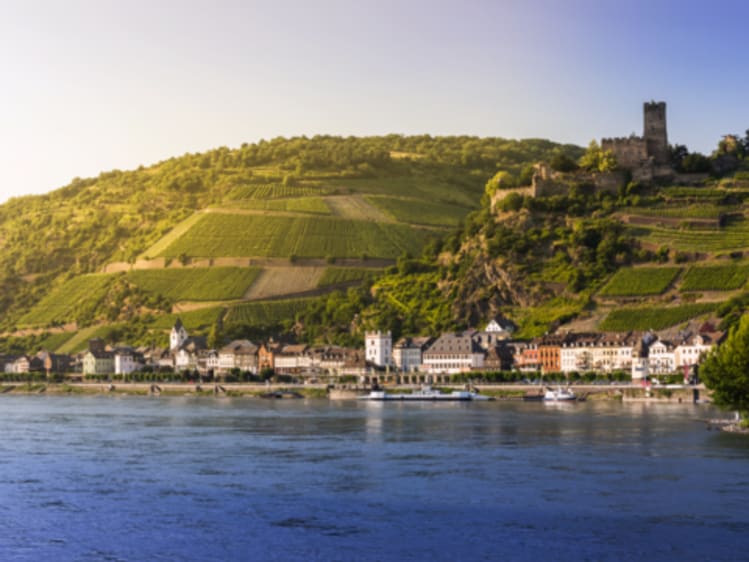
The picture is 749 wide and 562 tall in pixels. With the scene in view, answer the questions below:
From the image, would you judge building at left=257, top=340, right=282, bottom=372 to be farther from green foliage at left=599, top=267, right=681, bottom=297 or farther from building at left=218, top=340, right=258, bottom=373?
green foliage at left=599, top=267, right=681, bottom=297

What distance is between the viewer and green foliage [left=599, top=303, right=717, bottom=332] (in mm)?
91375

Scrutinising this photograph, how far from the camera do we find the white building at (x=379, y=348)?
107m

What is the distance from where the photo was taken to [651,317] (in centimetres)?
9306

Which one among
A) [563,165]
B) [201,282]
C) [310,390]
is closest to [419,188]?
[201,282]

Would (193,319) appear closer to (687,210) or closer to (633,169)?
(633,169)

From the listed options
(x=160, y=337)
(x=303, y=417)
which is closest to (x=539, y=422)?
(x=303, y=417)

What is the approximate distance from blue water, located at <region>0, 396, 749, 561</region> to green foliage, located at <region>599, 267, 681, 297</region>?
1375 inches

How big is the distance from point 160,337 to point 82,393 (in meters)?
20.8

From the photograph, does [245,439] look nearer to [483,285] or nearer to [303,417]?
[303,417]

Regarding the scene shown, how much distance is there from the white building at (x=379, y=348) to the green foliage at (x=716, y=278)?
2514 cm

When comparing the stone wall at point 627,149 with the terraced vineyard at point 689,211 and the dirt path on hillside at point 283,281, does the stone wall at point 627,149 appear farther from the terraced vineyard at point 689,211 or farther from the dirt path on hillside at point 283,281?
the dirt path on hillside at point 283,281

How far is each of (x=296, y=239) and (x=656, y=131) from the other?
4267cm

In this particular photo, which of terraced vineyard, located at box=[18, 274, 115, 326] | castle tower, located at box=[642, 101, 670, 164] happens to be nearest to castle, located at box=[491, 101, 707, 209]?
castle tower, located at box=[642, 101, 670, 164]

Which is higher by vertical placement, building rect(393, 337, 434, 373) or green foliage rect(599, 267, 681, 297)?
green foliage rect(599, 267, 681, 297)
